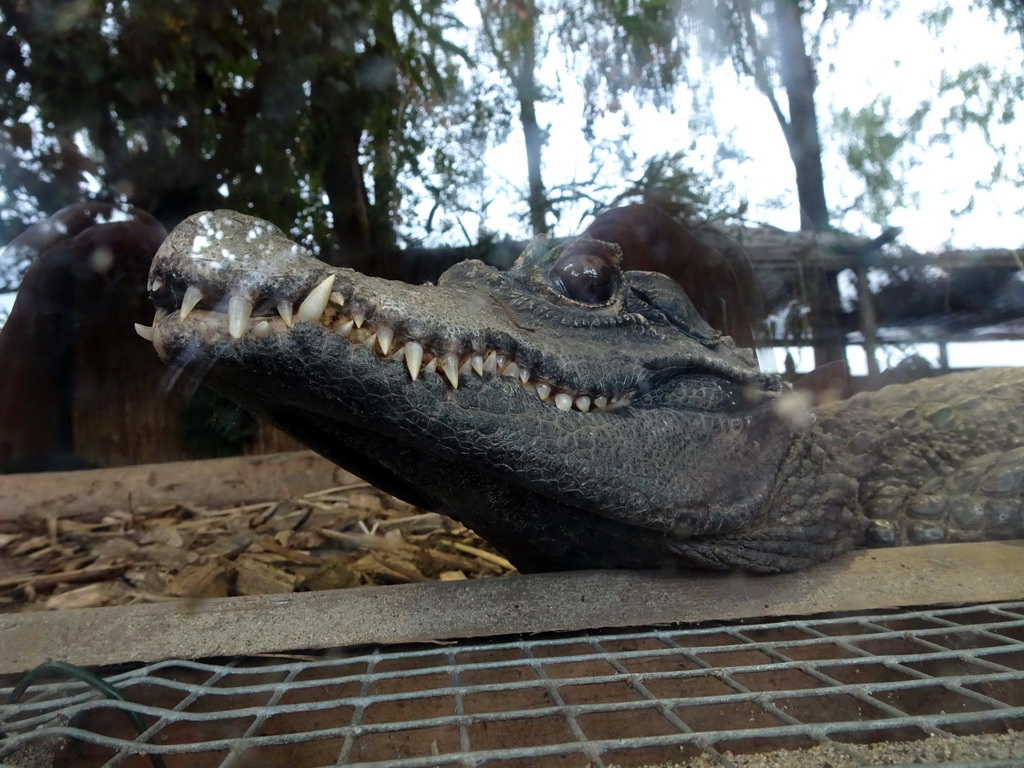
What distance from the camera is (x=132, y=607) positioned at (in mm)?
1420

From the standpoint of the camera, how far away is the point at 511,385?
4.31 feet

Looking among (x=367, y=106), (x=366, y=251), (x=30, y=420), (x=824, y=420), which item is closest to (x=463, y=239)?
(x=366, y=251)

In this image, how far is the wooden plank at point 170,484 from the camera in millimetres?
2992

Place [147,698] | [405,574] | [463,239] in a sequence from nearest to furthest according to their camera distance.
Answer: [147,698], [405,574], [463,239]

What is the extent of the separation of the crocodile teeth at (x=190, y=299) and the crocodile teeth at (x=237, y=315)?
53 mm

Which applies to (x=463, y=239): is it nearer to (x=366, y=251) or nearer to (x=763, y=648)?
(x=366, y=251)

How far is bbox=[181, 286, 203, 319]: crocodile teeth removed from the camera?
996 millimetres

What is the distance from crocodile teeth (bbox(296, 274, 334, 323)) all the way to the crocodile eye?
2.61 ft

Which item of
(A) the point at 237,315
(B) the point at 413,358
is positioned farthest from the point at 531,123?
(A) the point at 237,315

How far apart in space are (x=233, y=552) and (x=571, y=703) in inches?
74.6

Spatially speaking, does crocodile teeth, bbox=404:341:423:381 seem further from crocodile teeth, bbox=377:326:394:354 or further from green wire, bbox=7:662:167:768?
green wire, bbox=7:662:167:768

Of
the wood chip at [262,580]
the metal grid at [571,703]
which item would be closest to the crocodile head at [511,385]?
the metal grid at [571,703]

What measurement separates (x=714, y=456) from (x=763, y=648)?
543mm

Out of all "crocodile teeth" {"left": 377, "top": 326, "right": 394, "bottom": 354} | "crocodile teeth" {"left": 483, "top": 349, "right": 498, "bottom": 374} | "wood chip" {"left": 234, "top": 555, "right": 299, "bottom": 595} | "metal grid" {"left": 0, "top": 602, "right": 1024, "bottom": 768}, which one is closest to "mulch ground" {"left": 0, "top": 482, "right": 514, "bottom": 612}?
"wood chip" {"left": 234, "top": 555, "right": 299, "bottom": 595}
